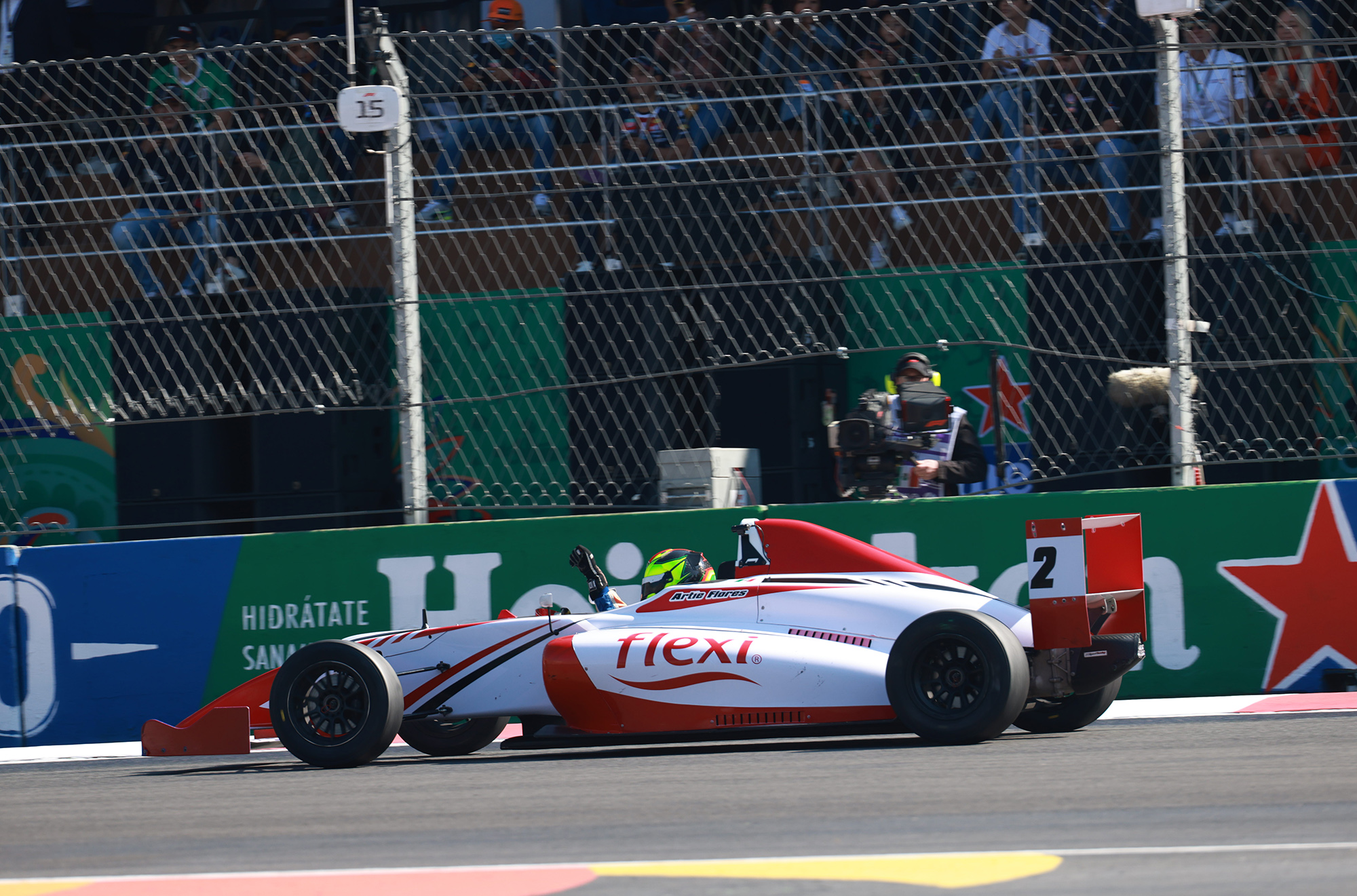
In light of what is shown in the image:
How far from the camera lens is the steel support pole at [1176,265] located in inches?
289

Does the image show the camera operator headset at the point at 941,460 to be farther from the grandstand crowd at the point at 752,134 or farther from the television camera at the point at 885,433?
the grandstand crowd at the point at 752,134

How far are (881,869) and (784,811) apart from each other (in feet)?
2.77

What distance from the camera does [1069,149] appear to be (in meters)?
7.99

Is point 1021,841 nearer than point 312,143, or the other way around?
point 1021,841

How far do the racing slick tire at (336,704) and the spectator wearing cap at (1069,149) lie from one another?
12.5ft

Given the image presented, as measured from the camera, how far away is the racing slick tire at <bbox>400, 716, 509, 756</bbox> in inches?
273

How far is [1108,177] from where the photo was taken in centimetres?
791

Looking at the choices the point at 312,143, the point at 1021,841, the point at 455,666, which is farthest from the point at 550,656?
the point at 312,143

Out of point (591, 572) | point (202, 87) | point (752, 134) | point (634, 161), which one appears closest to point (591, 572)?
point (591, 572)

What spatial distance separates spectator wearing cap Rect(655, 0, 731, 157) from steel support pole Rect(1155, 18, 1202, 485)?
2.09 m

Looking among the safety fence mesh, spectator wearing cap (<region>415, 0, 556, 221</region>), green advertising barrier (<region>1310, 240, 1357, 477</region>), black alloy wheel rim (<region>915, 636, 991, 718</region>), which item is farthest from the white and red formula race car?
spectator wearing cap (<region>415, 0, 556, 221</region>)

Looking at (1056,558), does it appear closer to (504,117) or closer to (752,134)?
(752,134)

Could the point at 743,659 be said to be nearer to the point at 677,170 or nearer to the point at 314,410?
the point at 314,410

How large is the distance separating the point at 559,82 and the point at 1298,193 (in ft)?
12.5
